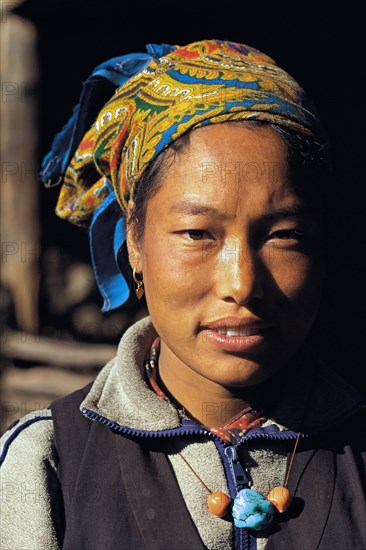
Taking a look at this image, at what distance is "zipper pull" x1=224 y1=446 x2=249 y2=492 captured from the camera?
1.91 metres

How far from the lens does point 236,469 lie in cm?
192

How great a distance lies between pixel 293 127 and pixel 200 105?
0.24 m

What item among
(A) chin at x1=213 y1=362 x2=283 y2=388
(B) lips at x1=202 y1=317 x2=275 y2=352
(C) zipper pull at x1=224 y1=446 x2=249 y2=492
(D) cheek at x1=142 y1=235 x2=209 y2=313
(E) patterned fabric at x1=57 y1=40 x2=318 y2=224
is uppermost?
(E) patterned fabric at x1=57 y1=40 x2=318 y2=224

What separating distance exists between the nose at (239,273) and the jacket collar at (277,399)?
39cm

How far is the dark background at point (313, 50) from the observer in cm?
398

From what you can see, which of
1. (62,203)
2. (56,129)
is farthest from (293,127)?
(56,129)

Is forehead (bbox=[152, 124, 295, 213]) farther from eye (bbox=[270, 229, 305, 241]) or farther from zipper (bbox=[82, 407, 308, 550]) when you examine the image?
zipper (bbox=[82, 407, 308, 550])

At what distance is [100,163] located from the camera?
2209 millimetres

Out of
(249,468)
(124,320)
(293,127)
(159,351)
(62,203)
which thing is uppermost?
(293,127)

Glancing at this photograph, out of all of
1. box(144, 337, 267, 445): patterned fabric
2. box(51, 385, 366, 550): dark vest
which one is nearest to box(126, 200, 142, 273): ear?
box(144, 337, 267, 445): patterned fabric

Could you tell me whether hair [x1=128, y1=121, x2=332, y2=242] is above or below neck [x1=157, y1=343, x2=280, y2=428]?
above

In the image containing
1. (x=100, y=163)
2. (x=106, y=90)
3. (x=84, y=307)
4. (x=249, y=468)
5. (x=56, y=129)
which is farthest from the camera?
(x=84, y=307)

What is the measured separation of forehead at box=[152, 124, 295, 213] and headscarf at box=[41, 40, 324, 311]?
0.13 feet

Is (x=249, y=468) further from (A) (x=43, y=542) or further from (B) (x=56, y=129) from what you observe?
(B) (x=56, y=129)
